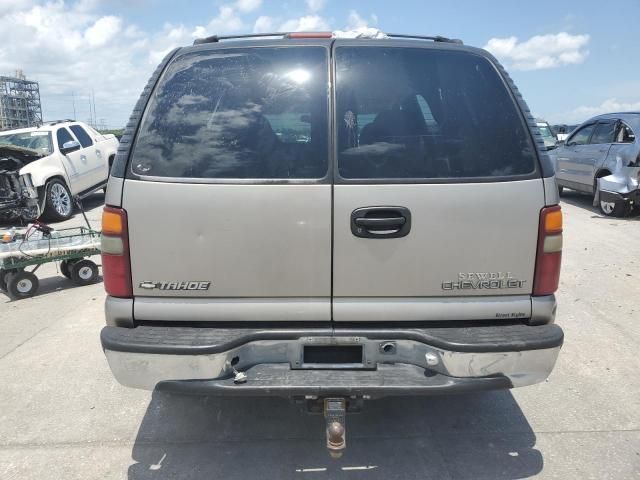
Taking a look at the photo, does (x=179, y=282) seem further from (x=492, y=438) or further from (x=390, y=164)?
(x=492, y=438)

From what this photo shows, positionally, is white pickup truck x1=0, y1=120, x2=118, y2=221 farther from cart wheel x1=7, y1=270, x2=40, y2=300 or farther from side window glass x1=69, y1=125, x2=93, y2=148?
cart wheel x1=7, y1=270, x2=40, y2=300

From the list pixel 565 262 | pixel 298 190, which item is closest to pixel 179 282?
pixel 298 190

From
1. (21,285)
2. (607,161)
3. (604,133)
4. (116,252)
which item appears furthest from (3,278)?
(604,133)

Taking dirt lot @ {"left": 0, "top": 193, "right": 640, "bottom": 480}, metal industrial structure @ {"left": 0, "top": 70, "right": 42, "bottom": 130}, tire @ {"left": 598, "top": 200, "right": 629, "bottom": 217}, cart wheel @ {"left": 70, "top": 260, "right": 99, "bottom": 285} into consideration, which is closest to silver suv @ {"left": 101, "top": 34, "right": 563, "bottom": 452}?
dirt lot @ {"left": 0, "top": 193, "right": 640, "bottom": 480}

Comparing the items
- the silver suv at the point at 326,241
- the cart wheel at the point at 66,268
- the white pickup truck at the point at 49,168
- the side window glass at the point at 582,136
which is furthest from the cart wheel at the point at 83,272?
the side window glass at the point at 582,136

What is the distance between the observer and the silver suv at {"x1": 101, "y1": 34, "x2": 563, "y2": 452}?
7.83 ft

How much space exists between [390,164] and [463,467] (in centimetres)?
164

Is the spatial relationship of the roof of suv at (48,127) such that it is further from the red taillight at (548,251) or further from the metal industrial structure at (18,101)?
the metal industrial structure at (18,101)

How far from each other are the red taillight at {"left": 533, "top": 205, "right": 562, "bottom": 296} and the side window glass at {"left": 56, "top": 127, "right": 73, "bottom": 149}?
1081cm

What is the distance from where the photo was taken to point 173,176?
7.95 feet

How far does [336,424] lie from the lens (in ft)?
7.73

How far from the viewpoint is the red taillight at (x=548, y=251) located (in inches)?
96.3

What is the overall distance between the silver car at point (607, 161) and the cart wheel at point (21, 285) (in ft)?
30.5

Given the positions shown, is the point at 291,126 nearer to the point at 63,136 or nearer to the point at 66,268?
the point at 66,268
